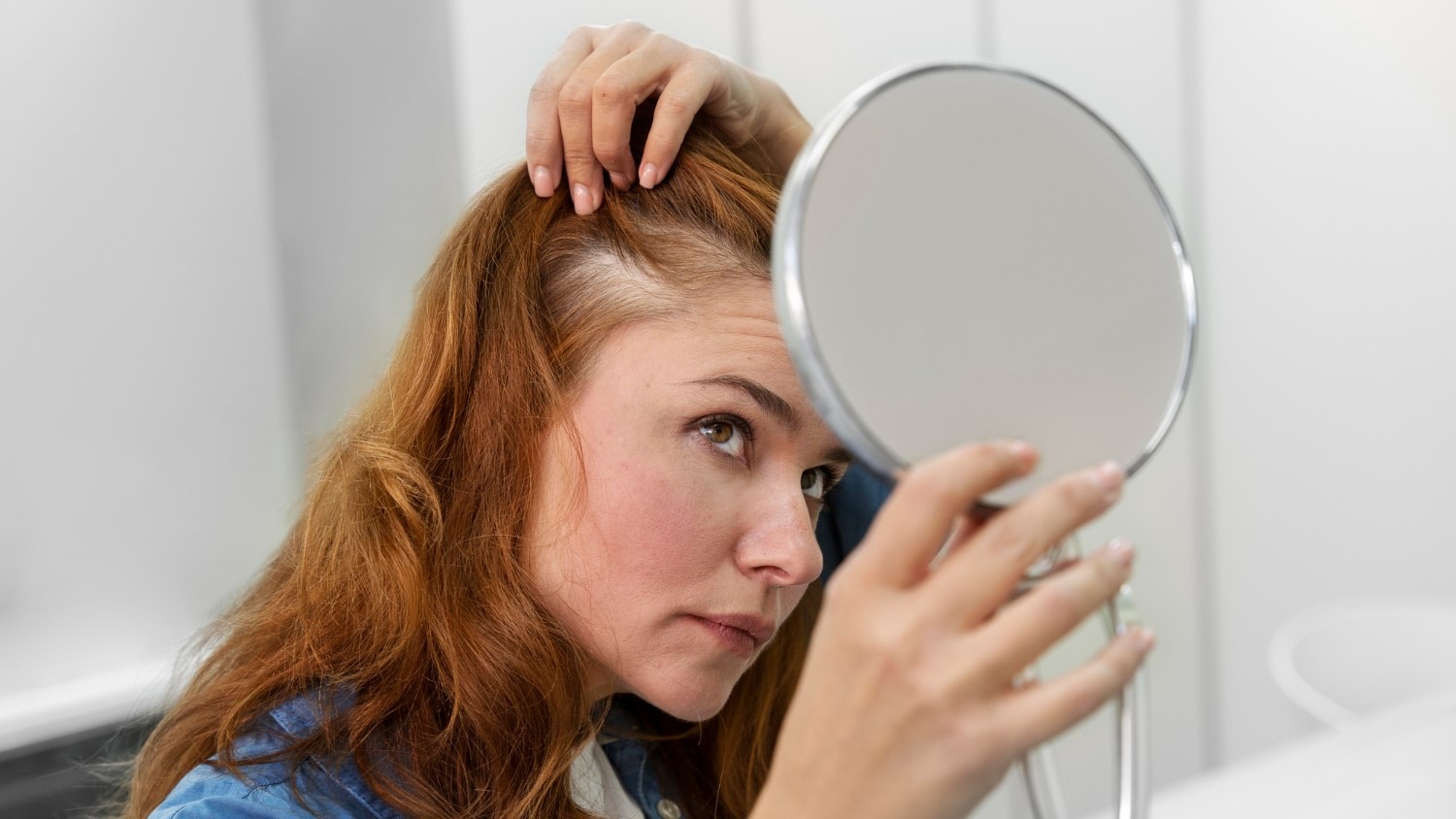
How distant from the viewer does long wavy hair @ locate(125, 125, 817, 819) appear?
2.56 ft

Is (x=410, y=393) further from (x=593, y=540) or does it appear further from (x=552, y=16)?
(x=552, y=16)

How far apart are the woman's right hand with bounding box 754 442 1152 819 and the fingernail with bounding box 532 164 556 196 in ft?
1.67

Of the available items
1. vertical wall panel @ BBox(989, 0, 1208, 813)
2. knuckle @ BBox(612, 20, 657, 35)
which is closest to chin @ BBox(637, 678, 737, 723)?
knuckle @ BBox(612, 20, 657, 35)

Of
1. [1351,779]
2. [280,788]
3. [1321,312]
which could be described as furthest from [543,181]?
[1321,312]

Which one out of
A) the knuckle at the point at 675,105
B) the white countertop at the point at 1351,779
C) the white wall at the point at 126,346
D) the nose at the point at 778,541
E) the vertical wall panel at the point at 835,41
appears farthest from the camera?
the vertical wall panel at the point at 835,41

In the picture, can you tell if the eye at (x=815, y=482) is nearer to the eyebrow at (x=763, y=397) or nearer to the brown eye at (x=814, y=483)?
the brown eye at (x=814, y=483)

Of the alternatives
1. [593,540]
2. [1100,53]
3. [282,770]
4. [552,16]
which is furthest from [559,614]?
[1100,53]

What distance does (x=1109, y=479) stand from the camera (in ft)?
1.22

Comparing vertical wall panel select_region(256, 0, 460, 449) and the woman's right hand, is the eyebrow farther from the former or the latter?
vertical wall panel select_region(256, 0, 460, 449)

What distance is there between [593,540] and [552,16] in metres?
1.05

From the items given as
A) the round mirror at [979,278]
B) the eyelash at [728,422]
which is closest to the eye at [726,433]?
the eyelash at [728,422]

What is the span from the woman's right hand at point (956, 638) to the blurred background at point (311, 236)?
1.00 meters

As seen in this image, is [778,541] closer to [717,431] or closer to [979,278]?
[717,431]

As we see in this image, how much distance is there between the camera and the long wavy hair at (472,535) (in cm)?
78
